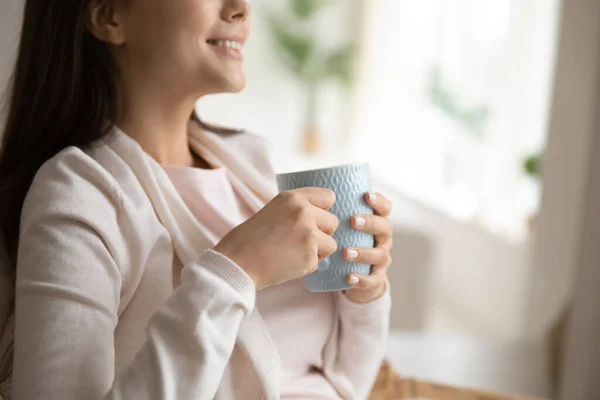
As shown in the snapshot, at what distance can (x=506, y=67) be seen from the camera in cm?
383

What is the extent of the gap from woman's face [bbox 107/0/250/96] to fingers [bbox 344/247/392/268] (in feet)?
0.91

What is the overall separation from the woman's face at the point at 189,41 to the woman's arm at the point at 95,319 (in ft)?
0.77

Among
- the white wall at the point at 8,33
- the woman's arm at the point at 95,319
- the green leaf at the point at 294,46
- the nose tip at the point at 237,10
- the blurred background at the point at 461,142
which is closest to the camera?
the woman's arm at the point at 95,319

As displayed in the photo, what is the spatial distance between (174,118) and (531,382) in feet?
6.75

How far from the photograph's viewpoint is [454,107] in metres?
4.58

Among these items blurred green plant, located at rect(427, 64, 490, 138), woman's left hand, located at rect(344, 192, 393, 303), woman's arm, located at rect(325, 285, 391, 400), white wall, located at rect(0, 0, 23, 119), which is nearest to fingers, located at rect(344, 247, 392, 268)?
woman's left hand, located at rect(344, 192, 393, 303)

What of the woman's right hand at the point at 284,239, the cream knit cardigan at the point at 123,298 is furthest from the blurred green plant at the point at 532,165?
the woman's right hand at the point at 284,239

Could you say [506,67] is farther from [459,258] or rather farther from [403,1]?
[403,1]

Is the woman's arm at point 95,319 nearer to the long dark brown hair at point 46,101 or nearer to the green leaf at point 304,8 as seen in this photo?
the long dark brown hair at point 46,101

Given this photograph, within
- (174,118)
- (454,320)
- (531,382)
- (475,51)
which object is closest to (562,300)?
(531,382)

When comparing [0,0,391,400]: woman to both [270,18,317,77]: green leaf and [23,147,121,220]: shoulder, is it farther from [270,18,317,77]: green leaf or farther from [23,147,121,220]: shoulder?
[270,18,317,77]: green leaf

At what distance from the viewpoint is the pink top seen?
0.96m

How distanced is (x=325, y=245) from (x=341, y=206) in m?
0.06

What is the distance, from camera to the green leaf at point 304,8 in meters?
5.69
